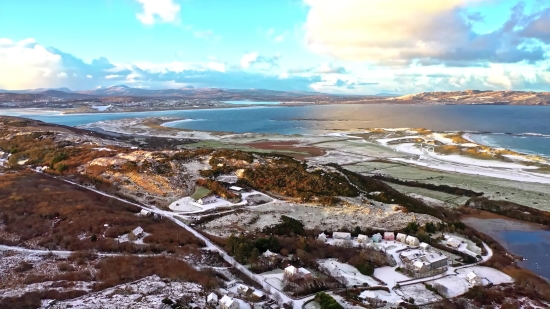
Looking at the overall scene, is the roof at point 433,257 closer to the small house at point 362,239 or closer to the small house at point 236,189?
the small house at point 362,239

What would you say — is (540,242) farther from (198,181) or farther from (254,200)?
(198,181)

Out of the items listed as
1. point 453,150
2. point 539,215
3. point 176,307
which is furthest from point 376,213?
point 453,150

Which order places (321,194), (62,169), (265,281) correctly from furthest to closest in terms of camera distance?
(62,169), (321,194), (265,281)

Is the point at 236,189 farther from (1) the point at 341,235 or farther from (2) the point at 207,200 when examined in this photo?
(1) the point at 341,235

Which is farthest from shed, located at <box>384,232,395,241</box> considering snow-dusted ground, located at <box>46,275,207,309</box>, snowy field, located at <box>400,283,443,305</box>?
snow-dusted ground, located at <box>46,275,207,309</box>

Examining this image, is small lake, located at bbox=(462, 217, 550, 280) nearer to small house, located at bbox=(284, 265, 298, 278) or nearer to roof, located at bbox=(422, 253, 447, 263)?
roof, located at bbox=(422, 253, 447, 263)

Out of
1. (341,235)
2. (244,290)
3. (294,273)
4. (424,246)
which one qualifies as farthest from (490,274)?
(244,290)
